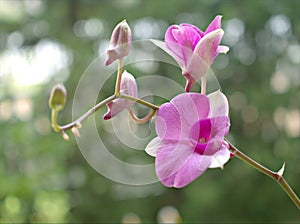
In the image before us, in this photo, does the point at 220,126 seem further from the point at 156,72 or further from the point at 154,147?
the point at 156,72

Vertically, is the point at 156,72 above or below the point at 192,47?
below

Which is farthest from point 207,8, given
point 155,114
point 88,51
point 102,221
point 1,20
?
point 155,114

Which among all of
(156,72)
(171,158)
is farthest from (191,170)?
(156,72)

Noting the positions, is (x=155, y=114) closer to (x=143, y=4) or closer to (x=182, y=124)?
(x=182, y=124)

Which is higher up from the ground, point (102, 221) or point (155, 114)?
point (155, 114)

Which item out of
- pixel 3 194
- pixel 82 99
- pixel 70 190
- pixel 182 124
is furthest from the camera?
pixel 70 190

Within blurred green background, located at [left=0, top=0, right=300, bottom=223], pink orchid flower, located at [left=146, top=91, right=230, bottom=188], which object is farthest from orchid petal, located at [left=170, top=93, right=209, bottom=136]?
blurred green background, located at [left=0, top=0, right=300, bottom=223]
